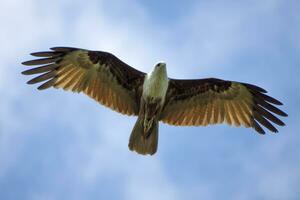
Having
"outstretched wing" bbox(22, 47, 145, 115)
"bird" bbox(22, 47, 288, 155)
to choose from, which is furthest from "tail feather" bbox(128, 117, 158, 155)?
"outstretched wing" bbox(22, 47, 145, 115)

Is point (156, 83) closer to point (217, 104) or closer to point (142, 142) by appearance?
point (142, 142)

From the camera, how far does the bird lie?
43.2 feet

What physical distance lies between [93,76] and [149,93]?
1.45 meters

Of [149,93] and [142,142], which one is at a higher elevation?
[149,93]

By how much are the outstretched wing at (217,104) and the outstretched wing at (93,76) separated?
82 centimetres

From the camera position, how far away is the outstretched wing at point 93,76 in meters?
13.4

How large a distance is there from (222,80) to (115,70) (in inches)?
90.5

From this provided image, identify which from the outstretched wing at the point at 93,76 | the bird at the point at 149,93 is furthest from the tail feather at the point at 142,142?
the outstretched wing at the point at 93,76

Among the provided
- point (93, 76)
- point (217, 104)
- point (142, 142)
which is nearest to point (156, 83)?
point (142, 142)

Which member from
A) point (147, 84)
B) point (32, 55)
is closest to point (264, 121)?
point (147, 84)

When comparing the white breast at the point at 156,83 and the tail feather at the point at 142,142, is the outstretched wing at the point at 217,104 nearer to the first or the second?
the white breast at the point at 156,83

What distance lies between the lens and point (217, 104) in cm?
1406

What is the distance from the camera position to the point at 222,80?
13.8 meters

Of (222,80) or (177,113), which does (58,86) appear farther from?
(222,80)
